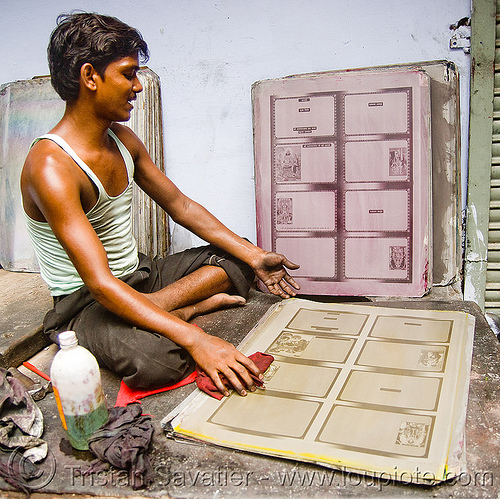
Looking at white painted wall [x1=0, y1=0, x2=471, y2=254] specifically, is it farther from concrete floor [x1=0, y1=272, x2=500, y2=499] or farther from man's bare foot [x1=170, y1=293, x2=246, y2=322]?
concrete floor [x1=0, y1=272, x2=500, y2=499]

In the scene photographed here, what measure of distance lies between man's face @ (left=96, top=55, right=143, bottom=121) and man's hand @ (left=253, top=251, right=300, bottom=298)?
0.77m

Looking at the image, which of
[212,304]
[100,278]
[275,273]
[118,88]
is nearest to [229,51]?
[118,88]

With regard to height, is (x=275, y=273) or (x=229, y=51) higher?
(x=229, y=51)

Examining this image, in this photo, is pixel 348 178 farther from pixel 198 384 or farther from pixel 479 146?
pixel 198 384

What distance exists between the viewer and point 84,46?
5.48 ft

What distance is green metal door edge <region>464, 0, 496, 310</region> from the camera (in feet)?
7.16

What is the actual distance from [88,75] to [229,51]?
98cm

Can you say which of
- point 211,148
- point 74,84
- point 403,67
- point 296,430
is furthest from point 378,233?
point 74,84

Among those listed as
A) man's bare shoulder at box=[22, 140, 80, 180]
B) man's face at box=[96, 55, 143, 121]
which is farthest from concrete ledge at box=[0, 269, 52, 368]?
man's face at box=[96, 55, 143, 121]

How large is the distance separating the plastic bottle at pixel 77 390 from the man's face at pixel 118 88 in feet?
2.67

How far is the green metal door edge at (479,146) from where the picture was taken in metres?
2.18

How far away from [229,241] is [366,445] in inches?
43.9

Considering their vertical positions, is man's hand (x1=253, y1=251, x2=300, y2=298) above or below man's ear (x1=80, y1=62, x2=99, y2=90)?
below

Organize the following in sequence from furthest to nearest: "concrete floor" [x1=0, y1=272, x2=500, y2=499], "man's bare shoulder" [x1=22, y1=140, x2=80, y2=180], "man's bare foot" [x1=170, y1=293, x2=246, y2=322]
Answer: "man's bare foot" [x1=170, y1=293, x2=246, y2=322], "man's bare shoulder" [x1=22, y1=140, x2=80, y2=180], "concrete floor" [x1=0, y1=272, x2=500, y2=499]
